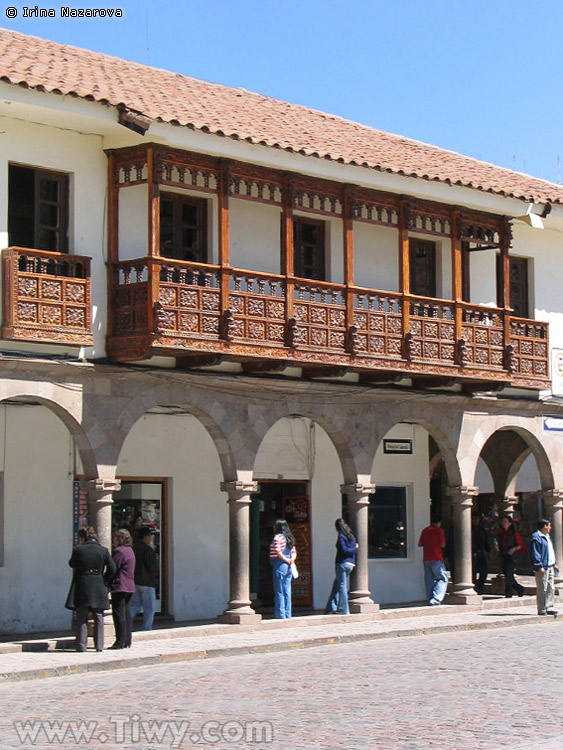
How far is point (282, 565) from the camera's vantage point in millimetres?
20578

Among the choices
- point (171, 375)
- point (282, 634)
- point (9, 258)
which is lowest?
point (282, 634)

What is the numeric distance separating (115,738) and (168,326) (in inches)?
336

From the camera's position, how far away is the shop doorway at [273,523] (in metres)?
23.2

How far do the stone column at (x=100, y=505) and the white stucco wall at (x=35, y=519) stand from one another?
2.03m

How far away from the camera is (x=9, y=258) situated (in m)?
17.4

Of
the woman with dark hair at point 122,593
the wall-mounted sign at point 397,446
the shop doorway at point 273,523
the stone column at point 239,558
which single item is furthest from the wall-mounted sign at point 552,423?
the woman with dark hair at point 122,593

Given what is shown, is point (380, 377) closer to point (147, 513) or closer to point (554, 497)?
point (147, 513)

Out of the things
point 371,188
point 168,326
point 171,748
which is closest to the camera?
point 171,748

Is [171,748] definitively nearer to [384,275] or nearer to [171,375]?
[171,375]

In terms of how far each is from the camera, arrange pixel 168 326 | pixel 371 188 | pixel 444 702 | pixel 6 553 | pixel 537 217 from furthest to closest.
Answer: pixel 537 217, pixel 371 188, pixel 6 553, pixel 168 326, pixel 444 702

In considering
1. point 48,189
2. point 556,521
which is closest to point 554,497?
point 556,521

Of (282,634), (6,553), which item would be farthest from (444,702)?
(6,553)

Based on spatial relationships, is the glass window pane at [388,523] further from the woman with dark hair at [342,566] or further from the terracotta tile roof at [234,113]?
the terracotta tile roof at [234,113]

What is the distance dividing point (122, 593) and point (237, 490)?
3.35 metres
